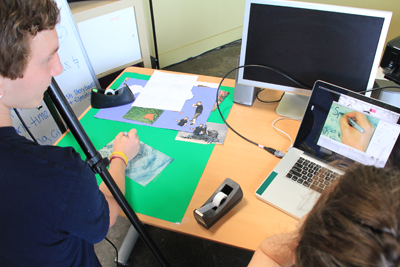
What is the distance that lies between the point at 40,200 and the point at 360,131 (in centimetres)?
86

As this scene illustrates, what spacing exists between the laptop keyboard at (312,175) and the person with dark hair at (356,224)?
359mm

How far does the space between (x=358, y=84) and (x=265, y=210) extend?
57cm

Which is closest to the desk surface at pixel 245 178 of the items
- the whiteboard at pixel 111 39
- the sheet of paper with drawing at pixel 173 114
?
the sheet of paper with drawing at pixel 173 114

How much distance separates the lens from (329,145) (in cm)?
87

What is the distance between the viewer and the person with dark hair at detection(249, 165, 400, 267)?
0.37 m

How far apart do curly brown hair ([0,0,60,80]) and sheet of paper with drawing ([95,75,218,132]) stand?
63cm

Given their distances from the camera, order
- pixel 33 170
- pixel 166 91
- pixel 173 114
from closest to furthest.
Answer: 1. pixel 33 170
2. pixel 173 114
3. pixel 166 91

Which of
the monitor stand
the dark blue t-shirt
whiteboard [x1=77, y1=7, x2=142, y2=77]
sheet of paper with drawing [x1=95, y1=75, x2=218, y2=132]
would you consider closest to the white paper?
sheet of paper with drawing [x1=95, y1=75, x2=218, y2=132]

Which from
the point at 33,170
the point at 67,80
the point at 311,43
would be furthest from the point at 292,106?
the point at 67,80

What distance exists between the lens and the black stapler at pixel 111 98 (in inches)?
46.7

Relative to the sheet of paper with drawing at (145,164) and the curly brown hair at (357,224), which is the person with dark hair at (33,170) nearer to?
the sheet of paper with drawing at (145,164)

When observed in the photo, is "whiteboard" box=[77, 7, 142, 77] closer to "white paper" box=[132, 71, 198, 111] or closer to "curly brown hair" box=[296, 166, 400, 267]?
"white paper" box=[132, 71, 198, 111]

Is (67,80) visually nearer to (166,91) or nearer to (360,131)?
(166,91)

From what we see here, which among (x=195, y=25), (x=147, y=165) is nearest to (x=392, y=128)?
(x=147, y=165)
